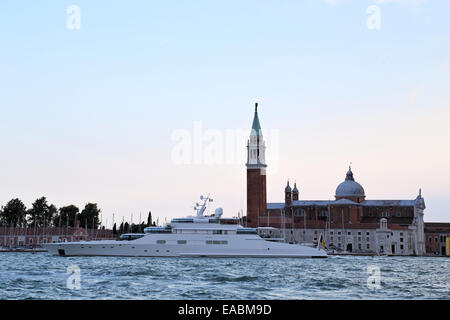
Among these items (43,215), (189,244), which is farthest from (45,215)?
(189,244)

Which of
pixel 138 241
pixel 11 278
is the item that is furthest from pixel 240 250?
pixel 11 278

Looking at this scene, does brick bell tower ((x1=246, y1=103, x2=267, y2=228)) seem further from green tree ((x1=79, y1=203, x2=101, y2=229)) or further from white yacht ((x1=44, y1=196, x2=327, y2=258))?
white yacht ((x1=44, y1=196, x2=327, y2=258))

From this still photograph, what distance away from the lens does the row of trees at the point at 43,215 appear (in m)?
114

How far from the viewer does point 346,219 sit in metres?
120

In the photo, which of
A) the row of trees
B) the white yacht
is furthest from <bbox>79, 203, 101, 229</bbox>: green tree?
the white yacht

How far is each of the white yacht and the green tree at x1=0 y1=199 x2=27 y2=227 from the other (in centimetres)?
4944

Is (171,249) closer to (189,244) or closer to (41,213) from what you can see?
(189,244)

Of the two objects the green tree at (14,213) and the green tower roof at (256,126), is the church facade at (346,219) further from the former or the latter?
the green tree at (14,213)
